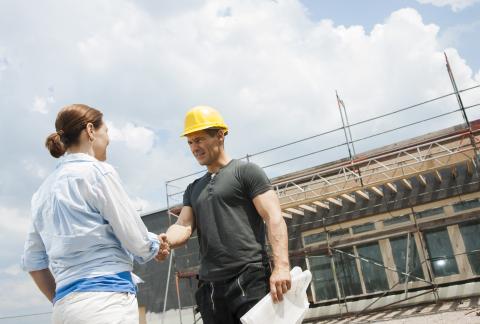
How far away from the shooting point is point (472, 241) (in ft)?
35.7

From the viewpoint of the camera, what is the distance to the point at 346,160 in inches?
526

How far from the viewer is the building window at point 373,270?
1162 cm

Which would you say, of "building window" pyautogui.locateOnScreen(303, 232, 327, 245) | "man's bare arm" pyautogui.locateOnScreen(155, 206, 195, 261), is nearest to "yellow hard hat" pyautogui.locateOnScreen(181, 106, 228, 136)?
"man's bare arm" pyautogui.locateOnScreen(155, 206, 195, 261)

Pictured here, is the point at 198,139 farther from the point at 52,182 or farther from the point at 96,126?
the point at 52,182

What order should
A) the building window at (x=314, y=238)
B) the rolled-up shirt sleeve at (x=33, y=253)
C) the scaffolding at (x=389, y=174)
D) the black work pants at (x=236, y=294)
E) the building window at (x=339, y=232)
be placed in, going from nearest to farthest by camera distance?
1. the rolled-up shirt sleeve at (x=33, y=253)
2. the black work pants at (x=236, y=294)
3. the scaffolding at (x=389, y=174)
4. the building window at (x=339, y=232)
5. the building window at (x=314, y=238)

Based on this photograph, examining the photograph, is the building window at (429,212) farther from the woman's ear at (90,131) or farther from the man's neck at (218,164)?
the woman's ear at (90,131)

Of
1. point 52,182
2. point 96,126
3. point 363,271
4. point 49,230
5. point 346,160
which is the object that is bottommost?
point 363,271

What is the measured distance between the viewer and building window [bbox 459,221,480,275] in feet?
34.9

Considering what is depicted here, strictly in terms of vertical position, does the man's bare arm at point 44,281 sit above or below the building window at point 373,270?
above

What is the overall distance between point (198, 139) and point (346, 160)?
436 inches

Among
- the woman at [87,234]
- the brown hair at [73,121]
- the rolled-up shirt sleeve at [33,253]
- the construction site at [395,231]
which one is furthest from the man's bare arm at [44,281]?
the construction site at [395,231]

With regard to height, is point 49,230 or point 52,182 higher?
point 52,182

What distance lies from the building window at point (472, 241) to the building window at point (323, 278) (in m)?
3.59

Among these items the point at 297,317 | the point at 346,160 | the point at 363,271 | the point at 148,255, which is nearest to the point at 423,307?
the point at 363,271
